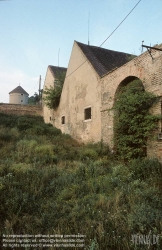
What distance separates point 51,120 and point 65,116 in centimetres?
445

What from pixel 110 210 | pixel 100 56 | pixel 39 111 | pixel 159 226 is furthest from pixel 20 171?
pixel 39 111

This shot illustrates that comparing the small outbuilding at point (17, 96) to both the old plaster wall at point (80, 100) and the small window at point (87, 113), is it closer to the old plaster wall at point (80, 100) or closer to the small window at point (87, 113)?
the old plaster wall at point (80, 100)

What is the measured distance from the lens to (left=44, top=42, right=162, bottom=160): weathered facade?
6531mm

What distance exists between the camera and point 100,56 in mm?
13211

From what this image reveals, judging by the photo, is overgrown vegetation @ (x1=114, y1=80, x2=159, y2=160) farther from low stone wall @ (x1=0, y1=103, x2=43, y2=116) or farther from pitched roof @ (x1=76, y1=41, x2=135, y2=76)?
low stone wall @ (x1=0, y1=103, x2=43, y2=116)

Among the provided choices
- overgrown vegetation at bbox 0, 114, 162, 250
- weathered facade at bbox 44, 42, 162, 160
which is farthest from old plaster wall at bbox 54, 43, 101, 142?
overgrown vegetation at bbox 0, 114, 162, 250

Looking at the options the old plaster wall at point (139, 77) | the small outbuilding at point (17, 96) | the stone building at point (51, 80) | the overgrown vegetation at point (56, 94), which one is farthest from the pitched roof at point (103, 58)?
the small outbuilding at point (17, 96)

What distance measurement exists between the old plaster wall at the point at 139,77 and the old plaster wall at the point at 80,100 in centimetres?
64

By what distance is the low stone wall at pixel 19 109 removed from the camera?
22016mm

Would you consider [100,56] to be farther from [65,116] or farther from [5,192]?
[5,192]

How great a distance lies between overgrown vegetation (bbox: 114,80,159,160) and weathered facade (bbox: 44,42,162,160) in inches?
11.7

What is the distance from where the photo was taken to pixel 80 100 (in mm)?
12258

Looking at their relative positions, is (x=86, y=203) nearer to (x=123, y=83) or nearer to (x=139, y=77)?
(x=139, y=77)

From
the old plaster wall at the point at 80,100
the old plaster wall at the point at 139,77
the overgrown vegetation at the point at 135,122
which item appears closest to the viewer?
the old plaster wall at the point at 139,77
